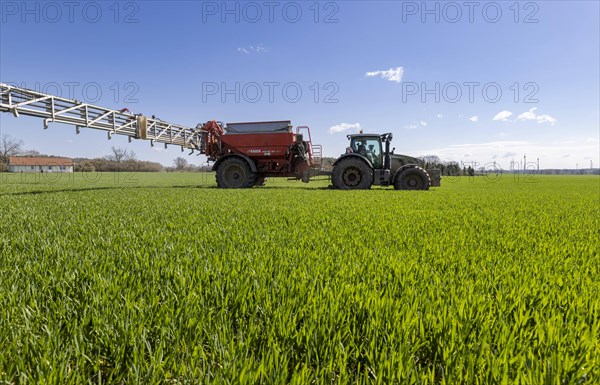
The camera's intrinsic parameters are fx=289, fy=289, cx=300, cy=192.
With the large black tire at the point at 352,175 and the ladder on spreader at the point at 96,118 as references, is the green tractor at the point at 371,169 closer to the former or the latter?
the large black tire at the point at 352,175

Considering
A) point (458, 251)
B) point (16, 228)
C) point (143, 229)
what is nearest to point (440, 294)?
point (458, 251)

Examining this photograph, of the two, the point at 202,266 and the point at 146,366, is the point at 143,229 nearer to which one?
the point at 202,266

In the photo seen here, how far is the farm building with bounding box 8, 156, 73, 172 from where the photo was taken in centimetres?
7038

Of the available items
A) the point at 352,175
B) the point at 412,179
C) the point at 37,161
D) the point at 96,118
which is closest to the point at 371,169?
the point at 352,175

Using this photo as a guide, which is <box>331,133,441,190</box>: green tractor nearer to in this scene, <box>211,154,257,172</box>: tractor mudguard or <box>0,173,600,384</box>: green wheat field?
<box>211,154,257,172</box>: tractor mudguard

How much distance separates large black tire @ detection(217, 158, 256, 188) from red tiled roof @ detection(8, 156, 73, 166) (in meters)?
85.6

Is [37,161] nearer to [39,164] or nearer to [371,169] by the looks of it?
[39,164]

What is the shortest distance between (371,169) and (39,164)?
307 feet

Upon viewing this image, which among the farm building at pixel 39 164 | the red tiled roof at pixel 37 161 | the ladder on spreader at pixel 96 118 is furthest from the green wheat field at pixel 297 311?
the red tiled roof at pixel 37 161

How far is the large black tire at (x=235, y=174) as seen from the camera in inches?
506

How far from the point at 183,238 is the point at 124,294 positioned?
5.13 ft

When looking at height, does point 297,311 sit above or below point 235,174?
below

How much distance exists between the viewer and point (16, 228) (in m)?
3.70

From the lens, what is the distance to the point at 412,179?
41.7ft
